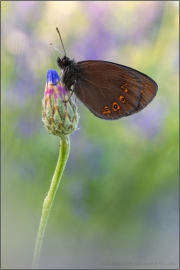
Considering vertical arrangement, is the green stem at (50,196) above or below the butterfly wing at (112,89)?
below

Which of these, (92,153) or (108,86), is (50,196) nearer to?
(108,86)

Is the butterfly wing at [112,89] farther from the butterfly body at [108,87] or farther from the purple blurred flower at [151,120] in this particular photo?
the purple blurred flower at [151,120]

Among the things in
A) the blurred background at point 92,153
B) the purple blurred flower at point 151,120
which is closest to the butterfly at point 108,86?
the blurred background at point 92,153

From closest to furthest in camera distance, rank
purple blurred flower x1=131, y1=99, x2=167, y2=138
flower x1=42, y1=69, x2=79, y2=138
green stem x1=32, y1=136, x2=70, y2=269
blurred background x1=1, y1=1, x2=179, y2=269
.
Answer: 1. green stem x1=32, y1=136, x2=70, y2=269
2. flower x1=42, y1=69, x2=79, y2=138
3. blurred background x1=1, y1=1, x2=179, y2=269
4. purple blurred flower x1=131, y1=99, x2=167, y2=138

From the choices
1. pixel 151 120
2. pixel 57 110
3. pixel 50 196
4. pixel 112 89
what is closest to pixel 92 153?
pixel 151 120

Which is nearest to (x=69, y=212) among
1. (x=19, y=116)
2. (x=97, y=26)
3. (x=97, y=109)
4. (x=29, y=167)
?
(x=29, y=167)

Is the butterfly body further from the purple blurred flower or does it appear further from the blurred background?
the purple blurred flower

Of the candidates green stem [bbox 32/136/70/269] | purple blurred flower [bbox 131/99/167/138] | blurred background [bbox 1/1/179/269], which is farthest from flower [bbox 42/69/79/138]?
purple blurred flower [bbox 131/99/167/138]

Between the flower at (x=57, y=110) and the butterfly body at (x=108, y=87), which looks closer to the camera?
the flower at (x=57, y=110)
